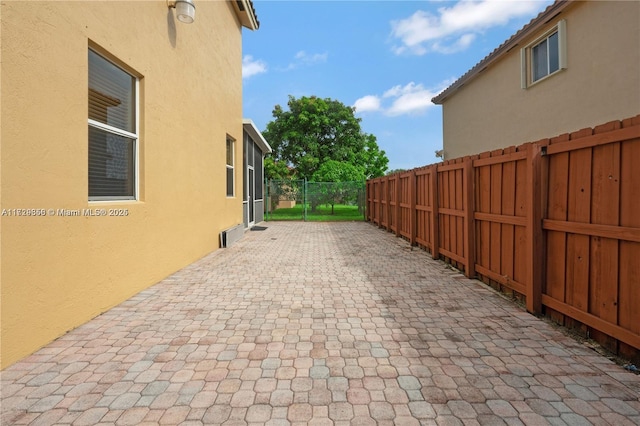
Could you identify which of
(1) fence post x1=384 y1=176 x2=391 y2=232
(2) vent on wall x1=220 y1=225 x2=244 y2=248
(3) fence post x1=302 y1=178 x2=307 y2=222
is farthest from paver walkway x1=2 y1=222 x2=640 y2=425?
(3) fence post x1=302 y1=178 x2=307 y2=222

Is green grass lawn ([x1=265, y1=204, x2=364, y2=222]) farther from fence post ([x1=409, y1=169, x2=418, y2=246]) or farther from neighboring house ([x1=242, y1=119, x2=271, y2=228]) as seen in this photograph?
fence post ([x1=409, y1=169, x2=418, y2=246])

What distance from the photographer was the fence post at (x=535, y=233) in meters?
3.49

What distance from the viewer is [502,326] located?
328 centimetres

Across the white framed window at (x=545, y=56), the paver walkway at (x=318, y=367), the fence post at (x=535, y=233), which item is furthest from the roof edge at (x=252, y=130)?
the fence post at (x=535, y=233)

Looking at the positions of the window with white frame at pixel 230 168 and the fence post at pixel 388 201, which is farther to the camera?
the fence post at pixel 388 201

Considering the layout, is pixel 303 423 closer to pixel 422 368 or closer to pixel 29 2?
pixel 422 368

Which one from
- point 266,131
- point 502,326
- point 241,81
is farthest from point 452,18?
point 266,131

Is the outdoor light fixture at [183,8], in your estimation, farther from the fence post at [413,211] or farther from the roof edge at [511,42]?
the roof edge at [511,42]

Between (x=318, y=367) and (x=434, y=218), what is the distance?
5007 millimetres

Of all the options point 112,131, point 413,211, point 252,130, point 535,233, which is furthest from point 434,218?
point 252,130

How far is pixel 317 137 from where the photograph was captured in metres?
28.1

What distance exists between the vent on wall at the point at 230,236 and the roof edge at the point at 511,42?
9236 millimetres

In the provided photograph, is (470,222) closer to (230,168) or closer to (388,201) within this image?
(388,201)

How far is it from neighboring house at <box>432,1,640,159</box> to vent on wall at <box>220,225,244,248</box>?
8435 millimetres
